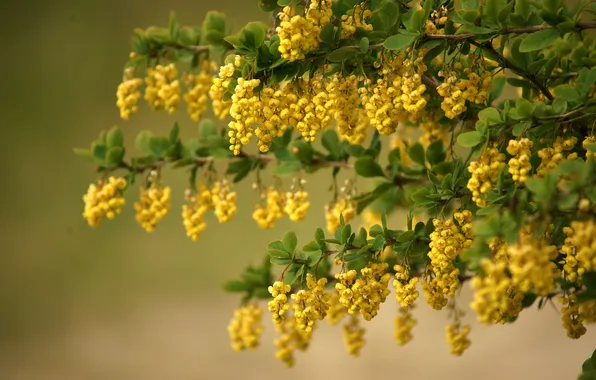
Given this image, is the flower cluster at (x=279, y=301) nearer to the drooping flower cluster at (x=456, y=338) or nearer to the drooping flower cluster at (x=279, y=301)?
the drooping flower cluster at (x=279, y=301)

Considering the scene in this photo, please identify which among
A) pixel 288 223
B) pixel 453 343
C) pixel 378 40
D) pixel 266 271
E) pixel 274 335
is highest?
pixel 288 223

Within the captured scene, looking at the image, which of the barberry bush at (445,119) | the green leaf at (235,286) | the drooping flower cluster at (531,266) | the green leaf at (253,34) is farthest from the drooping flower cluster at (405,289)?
the green leaf at (235,286)

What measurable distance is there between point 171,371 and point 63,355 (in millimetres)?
424

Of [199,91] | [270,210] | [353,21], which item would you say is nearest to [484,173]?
[353,21]

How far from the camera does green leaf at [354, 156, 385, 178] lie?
4.00 feet

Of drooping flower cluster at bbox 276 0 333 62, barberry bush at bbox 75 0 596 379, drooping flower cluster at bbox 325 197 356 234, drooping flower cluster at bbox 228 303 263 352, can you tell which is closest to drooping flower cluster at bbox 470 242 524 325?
barberry bush at bbox 75 0 596 379

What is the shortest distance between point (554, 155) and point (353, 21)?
1.01 ft

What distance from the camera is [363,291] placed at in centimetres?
100

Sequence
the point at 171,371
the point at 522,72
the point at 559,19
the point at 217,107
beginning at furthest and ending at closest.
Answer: the point at 171,371 → the point at 217,107 → the point at 522,72 → the point at 559,19

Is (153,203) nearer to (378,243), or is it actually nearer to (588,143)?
(378,243)

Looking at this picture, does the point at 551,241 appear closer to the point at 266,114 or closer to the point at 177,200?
the point at 266,114

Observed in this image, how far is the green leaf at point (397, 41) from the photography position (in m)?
0.96

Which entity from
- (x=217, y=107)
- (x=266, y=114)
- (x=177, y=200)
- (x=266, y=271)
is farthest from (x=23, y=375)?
(x=266, y=114)

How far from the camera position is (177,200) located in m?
2.98
